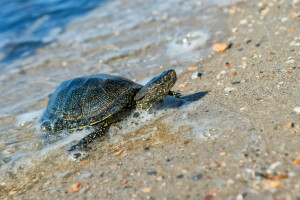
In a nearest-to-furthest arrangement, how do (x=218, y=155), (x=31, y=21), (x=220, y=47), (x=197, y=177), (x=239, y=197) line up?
1. (x=239, y=197)
2. (x=197, y=177)
3. (x=218, y=155)
4. (x=220, y=47)
5. (x=31, y=21)

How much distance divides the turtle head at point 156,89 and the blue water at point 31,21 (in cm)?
643

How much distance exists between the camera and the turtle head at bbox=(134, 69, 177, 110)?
4398 millimetres

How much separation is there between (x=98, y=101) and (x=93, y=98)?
0.10 metres

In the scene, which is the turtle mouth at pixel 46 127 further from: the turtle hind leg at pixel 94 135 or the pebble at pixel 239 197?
the pebble at pixel 239 197

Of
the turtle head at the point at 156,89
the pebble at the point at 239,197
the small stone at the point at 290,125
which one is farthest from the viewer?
the turtle head at the point at 156,89

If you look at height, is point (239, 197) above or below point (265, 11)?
below

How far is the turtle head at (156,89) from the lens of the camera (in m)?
4.40

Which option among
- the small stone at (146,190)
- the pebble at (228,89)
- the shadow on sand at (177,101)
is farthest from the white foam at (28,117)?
the pebble at (228,89)

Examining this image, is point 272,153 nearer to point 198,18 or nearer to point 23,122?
point 23,122

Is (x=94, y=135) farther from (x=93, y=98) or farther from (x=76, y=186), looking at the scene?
(x=76, y=186)

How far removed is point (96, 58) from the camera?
8.12m

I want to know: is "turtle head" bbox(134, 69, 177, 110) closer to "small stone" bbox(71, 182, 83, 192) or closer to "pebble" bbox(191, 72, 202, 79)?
"pebble" bbox(191, 72, 202, 79)

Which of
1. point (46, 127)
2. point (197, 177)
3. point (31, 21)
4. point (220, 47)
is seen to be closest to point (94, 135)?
point (46, 127)

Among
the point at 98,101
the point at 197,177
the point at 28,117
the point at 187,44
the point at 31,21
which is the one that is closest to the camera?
the point at 197,177
